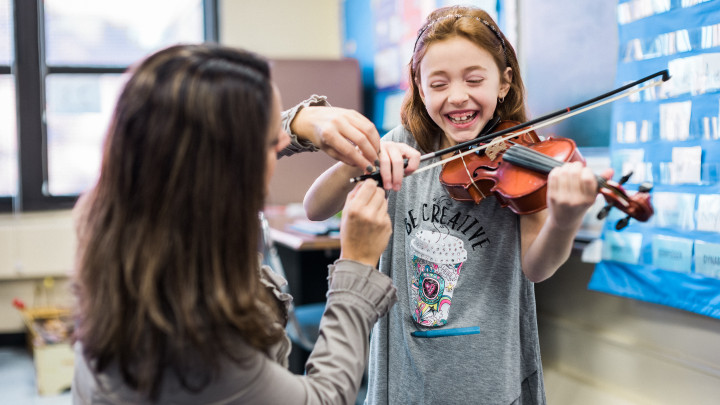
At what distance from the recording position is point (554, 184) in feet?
Answer: 3.34

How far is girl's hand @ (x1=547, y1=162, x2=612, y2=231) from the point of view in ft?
3.27

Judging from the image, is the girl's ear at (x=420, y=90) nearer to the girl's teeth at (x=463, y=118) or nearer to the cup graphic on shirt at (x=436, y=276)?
the girl's teeth at (x=463, y=118)

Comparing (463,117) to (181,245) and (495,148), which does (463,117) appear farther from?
(181,245)

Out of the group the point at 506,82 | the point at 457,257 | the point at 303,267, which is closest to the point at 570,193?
the point at 457,257

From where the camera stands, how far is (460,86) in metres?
1.26

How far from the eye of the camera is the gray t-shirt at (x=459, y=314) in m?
1.17

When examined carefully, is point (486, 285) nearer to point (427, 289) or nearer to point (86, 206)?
point (427, 289)

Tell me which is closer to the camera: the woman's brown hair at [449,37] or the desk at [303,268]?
the woman's brown hair at [449,37]

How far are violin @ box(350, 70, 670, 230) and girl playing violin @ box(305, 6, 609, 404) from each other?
0.11ft

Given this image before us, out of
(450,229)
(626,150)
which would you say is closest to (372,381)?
(450,229)

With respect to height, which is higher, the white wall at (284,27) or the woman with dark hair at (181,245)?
the white wall at (284,27)

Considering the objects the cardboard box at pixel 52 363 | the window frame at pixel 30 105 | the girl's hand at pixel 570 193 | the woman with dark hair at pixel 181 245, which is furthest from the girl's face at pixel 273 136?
the window frame at pixel 30 105

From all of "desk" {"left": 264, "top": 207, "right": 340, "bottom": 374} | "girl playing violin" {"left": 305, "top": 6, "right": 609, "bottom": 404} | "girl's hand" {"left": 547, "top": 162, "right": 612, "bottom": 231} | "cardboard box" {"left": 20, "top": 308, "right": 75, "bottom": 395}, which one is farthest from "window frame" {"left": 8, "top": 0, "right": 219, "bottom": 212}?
"girl's hand" {"left": 547, "top": 162, "right": 612, "bottom": 231}

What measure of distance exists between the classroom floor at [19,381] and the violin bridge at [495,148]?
2919 mm
